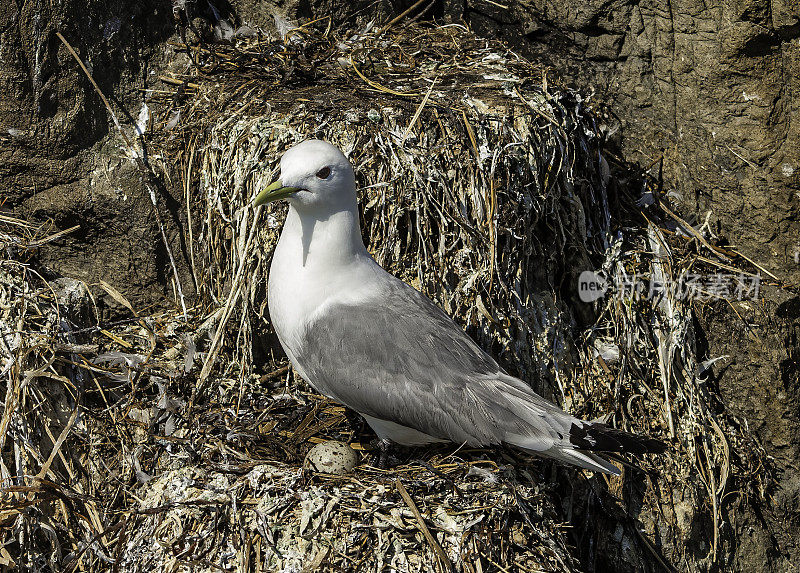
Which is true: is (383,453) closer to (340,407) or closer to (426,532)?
(340,407)

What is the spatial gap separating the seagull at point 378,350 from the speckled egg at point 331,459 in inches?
6.0

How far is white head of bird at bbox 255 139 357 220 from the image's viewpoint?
2.86m

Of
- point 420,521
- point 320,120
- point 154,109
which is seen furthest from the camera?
point 154,109

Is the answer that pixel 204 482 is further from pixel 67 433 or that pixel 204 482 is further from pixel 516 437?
pixel 516 437

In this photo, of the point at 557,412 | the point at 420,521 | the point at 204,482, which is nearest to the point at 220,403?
the point at 204,482

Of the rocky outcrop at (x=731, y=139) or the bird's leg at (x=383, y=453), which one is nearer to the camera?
the bird's leg at (x=383, y=453)

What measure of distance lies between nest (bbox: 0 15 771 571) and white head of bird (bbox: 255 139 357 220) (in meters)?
0.40

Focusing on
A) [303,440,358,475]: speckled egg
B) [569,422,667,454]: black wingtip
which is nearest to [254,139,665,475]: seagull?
[569,422,667,454]: black wingtip

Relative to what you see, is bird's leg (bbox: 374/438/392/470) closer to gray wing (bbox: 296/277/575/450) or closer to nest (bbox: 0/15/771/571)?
nest (bbox: 0/15/771/571)

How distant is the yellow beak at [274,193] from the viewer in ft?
9.25

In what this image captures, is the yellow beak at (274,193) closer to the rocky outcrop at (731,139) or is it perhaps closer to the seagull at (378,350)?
the seagull at (378,350)

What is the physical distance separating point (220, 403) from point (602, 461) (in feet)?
4.61

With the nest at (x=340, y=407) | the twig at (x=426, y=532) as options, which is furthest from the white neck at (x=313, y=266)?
the twig at (x=426, y=532)

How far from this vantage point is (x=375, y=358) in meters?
3.01
